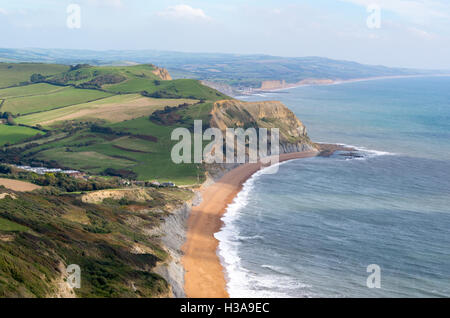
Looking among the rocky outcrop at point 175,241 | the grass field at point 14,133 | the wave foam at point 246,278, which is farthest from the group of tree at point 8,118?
the wave foam at point 246,278

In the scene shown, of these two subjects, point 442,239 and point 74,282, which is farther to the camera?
point 442,239

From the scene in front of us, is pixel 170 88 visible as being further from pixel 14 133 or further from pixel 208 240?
pixel 208 240

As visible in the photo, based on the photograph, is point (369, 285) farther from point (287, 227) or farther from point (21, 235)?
point (21, 235)

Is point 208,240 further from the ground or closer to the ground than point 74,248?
closer to the ground

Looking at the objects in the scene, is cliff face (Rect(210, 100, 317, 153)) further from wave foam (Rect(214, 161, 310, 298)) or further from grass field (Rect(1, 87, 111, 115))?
wave foam (Rect(214, 161, 310, 298))

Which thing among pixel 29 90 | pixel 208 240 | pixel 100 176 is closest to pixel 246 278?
pixel 208 240

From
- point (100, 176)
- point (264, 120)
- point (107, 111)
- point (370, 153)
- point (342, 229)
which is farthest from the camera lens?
point (107, 111)
